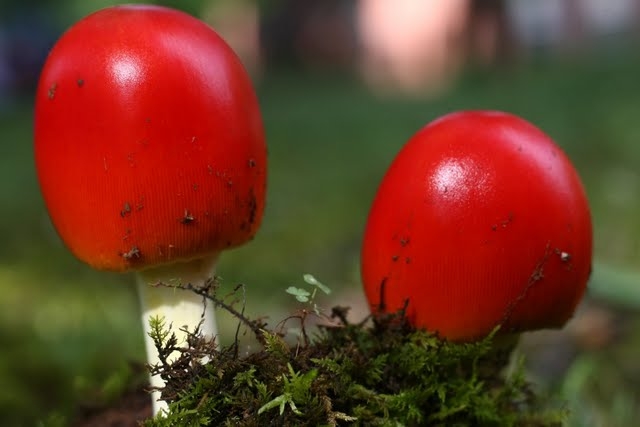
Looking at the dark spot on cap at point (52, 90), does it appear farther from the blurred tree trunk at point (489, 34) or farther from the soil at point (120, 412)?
the blurred tree trunk at point (489, 34)

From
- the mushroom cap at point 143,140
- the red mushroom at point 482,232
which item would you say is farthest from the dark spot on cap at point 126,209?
the red mushroom at point 482,232

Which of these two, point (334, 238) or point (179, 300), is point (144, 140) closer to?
point (179, 300)

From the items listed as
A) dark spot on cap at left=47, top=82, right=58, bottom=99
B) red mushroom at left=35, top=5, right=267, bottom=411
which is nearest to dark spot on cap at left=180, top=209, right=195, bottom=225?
red mushroom at left=35, top=5, right=267, bottom=411

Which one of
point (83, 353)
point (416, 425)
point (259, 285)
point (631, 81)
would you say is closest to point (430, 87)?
point (631, 81)

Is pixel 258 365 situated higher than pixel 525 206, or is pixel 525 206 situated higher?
pixel 525 206

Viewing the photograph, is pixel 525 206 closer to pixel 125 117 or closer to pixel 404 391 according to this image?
pixel 404 391

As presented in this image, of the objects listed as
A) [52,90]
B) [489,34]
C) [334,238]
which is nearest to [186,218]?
[52,90]

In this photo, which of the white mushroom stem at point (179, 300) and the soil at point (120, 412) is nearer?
the white mushroom stem at point (179, 300)
